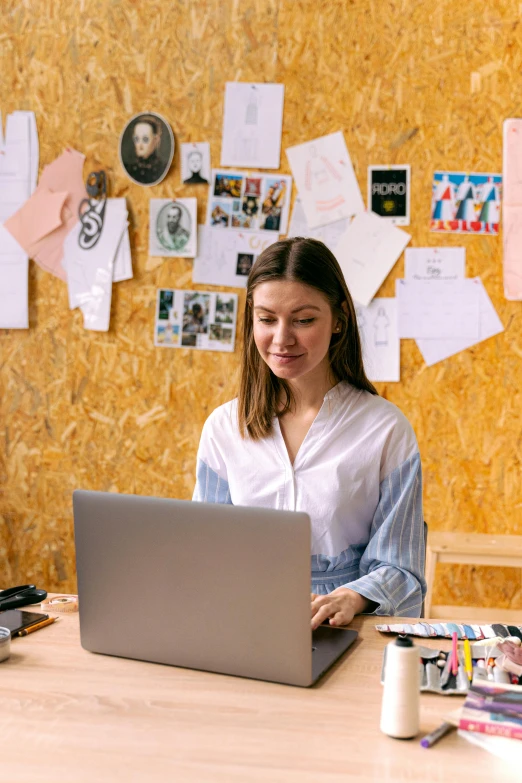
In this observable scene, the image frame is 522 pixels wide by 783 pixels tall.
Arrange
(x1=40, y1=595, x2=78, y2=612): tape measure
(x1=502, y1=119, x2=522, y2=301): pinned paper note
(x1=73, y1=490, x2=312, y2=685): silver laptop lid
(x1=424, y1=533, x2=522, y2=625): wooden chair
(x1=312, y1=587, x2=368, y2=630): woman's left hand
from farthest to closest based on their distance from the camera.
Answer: (x1=502, y1=119, x2=522, y2=301): pinned paper note, (x1=424, y1=533, x2=522, y2=625): wooden chair, (x1=40, y1=595, x2=78, y2=612): tape measure, (x1=312, y1=587, x2=368, y2=630): woman's left hand, (x1=73, y1=490, x2=312, y2=685): silver laptop lid

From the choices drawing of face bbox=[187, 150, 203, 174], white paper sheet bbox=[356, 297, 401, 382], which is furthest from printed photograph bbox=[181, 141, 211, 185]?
white paper sheet bbox=[356, 297, 401, 382]

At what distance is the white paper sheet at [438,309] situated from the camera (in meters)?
2.95

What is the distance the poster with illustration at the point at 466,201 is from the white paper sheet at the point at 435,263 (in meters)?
0.08

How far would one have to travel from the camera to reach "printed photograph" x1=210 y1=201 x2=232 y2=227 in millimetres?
3072

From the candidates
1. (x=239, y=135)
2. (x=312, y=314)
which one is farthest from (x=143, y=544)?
(x=239, y=135)

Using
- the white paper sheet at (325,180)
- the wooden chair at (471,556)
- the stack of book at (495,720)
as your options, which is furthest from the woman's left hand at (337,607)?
the white paper sheet at (325,180)

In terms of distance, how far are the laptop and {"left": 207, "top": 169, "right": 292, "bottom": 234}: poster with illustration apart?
2.03m

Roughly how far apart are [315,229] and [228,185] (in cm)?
36

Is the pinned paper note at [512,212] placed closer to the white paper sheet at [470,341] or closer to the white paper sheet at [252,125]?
the white paper sheet at [470,341]

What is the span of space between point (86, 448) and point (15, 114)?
1310 mm

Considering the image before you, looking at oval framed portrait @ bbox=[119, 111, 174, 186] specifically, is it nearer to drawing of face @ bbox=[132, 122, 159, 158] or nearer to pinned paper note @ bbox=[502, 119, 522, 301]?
drawing of face @ bbox=[132, 122, 159, 158]

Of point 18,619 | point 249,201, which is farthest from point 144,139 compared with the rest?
point 18,619

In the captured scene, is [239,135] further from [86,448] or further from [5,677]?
[5,677]

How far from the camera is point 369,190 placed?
2992mm
